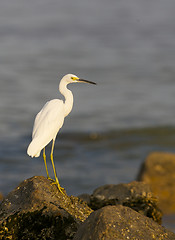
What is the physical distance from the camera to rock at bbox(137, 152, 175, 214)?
43.4ft

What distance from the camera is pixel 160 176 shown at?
13320 mm

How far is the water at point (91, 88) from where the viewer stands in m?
18.9

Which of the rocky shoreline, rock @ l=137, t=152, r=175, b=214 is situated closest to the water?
rock @ l=137, t=152, r=175, b=214

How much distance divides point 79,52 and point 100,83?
601 centimetres

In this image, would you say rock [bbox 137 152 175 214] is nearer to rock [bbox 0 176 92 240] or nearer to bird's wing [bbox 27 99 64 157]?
→ bird's wing [bbox 27 99 64 157]

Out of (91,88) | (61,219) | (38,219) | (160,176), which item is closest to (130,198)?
(61,219)

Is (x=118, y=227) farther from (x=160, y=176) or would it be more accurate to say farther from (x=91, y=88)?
(x=91, y=88)

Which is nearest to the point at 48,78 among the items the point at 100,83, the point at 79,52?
the point at 100,83

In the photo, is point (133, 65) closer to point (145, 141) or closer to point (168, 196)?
point (145, 141)

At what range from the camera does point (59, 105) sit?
875 centimetres

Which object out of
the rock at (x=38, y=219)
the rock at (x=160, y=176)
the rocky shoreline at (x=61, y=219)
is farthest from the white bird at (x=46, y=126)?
the rock at (x=160, y=176)

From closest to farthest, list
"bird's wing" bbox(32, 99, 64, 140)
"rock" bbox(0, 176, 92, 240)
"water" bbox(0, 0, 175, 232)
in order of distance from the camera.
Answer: "rock" bbox(0, 176, 92, 240)
"bird's wing" bbox(32, 99, 64, 140)
"water" bbox(0, 0, 175, 232)

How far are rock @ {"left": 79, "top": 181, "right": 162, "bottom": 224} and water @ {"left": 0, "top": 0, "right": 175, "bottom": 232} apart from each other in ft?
20.2

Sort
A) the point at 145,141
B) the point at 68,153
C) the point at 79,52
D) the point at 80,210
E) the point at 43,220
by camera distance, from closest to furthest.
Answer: the point at 43,220 < the point at 80,210 < the point at 68,153 < the point at 145,141 < the point at 79,52
